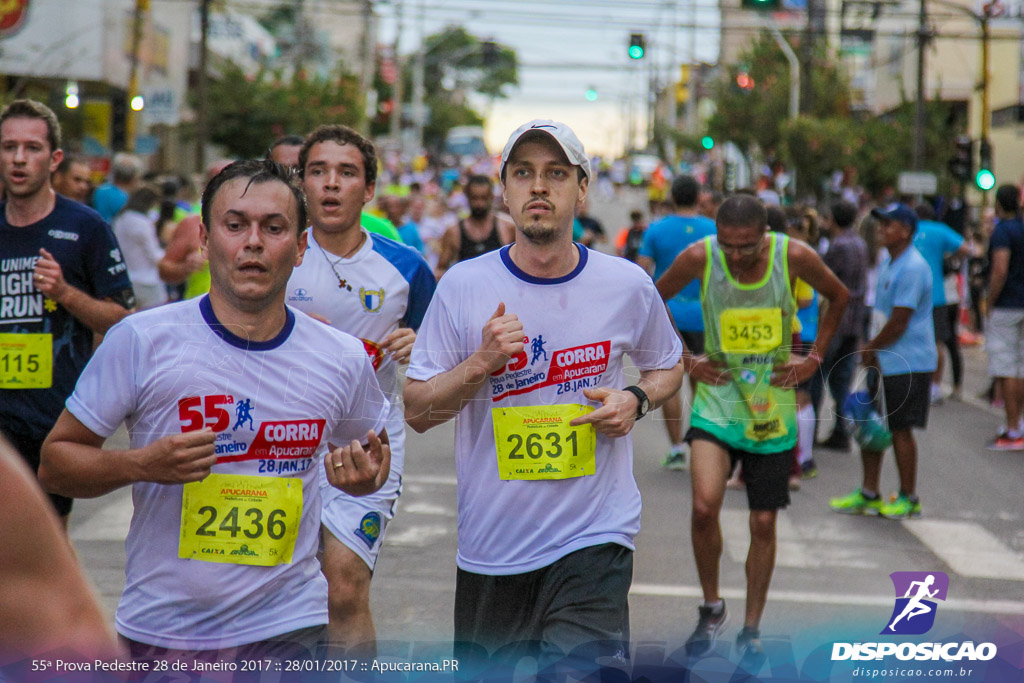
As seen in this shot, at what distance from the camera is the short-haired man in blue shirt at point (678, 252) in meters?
9.66

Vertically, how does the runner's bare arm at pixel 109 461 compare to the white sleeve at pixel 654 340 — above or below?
below

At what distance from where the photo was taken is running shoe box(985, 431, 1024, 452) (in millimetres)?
10898

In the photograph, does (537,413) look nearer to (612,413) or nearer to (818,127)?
(612,413)

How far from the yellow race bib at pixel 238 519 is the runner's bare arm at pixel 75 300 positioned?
1.78 metres

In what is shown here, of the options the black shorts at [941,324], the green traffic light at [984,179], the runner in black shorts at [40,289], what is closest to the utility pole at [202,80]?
the green traffic light at [984,179]

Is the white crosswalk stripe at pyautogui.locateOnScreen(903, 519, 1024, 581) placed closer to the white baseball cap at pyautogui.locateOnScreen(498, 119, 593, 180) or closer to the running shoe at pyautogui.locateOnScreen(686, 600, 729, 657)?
the running shoe at pyautogui.locateOnScreen(686, 600, 729, 657)

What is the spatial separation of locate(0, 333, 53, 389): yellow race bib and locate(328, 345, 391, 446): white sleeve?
Result: 201 centimetres

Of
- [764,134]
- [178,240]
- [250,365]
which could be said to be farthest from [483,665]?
[764,134]

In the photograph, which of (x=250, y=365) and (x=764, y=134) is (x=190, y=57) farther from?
(x=250, y=365)

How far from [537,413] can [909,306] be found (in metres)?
4.88

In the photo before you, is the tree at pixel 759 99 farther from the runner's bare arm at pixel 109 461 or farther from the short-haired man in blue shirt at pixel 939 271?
the runner's bare arm at pixel 109 461

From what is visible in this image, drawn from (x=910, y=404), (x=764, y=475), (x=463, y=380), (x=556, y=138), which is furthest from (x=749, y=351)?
(x=910, y=404)

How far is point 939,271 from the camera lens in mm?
12328

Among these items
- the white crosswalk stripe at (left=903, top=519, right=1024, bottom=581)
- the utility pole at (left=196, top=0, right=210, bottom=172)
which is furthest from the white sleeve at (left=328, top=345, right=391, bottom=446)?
the utility pole at (left=196, top=0, right=210, bottom=172)
